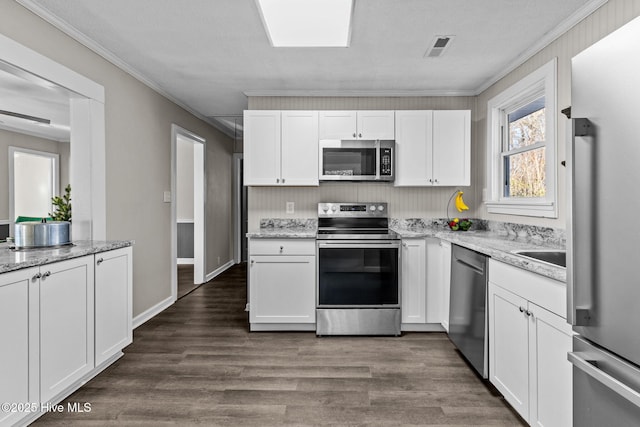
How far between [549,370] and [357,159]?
91.2 inches

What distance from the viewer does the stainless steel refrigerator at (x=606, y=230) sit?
3.23 feet

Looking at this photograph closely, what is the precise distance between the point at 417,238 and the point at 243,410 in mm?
1971

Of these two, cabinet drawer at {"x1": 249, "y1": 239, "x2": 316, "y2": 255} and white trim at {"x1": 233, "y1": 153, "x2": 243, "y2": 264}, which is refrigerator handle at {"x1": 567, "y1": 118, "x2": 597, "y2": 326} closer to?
cabinet drawer at {"x1": 249, "y1": 239, "x2": 316, "y2": 255}

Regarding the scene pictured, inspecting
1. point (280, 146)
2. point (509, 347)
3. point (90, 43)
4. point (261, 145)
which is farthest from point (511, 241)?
point (90, 43)

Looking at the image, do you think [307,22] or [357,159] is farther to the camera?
[357,159]

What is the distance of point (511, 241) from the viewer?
2.74 metres

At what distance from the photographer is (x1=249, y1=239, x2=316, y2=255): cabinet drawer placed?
3.26m

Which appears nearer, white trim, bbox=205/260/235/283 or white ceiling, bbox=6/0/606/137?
white ceiling, bbox=6/0/606/137

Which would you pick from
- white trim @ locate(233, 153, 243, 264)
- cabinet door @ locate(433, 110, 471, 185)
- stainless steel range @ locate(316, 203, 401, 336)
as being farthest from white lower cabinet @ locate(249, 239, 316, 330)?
white trim @ locate(233, 153, 243, 264)

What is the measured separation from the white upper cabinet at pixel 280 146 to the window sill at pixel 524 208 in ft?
5.54

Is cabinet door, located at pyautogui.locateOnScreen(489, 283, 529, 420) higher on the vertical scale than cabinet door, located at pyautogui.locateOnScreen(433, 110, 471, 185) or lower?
lower

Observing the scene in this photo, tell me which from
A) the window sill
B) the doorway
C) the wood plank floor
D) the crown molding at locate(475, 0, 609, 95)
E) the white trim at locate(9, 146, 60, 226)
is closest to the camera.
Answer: the wood plank floor

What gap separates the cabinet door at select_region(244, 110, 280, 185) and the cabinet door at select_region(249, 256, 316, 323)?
859mm

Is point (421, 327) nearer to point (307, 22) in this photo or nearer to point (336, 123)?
point (336, 123)
